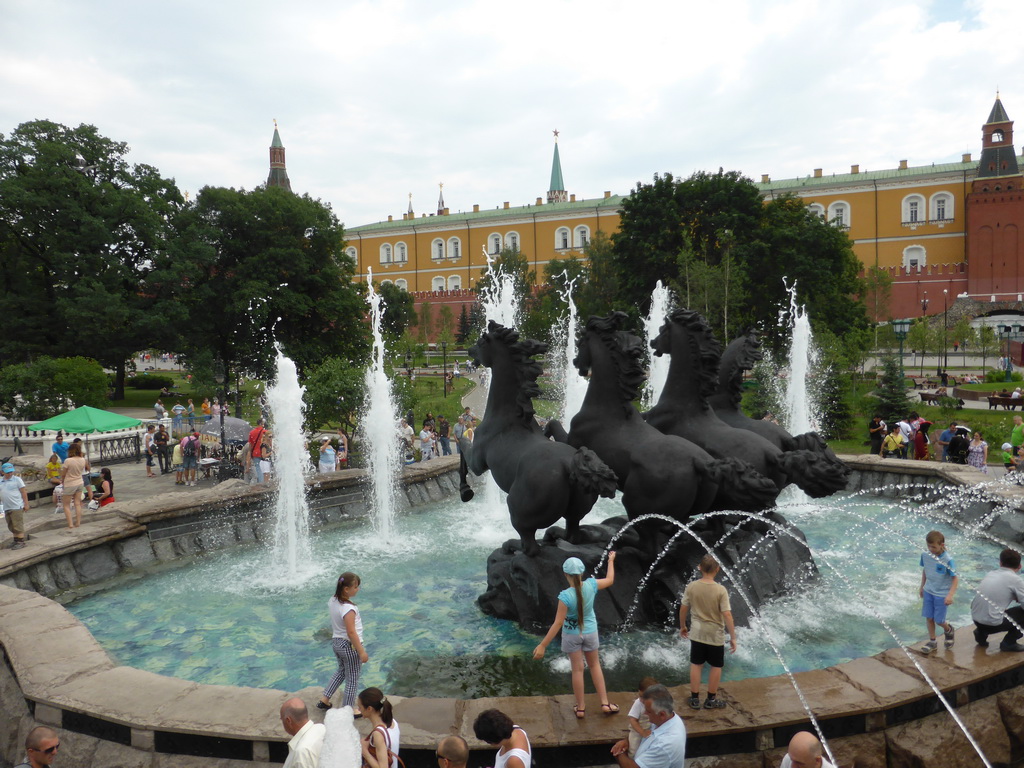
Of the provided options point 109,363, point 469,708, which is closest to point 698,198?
point 109,363

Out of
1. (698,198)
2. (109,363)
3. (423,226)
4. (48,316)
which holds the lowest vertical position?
(109,363)

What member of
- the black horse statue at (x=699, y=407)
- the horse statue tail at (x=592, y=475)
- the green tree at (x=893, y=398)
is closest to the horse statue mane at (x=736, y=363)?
the black horse statue at (x=699, y=407)

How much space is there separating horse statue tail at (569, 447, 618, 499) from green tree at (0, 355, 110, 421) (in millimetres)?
21449

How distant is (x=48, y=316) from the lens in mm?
29891

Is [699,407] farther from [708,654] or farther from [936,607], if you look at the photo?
[708,654]

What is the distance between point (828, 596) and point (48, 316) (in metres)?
32.5

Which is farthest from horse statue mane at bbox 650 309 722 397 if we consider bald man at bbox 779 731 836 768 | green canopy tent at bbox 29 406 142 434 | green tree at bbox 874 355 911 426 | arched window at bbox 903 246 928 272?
arched window at bbox 903 246 928 272

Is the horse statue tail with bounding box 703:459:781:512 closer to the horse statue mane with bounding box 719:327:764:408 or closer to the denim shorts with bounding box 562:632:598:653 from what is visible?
the horse statue mane with bounding box 719:327:764:408

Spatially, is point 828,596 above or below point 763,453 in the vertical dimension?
below

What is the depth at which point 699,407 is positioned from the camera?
7492 mm

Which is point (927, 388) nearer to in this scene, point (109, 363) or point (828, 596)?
point (828, 596)

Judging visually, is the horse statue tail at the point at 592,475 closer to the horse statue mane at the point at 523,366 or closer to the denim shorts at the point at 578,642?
the horse statue mane at the point at 523,366

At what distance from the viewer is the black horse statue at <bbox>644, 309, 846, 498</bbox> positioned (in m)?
6.98

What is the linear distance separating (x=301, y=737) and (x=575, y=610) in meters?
1.88
